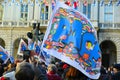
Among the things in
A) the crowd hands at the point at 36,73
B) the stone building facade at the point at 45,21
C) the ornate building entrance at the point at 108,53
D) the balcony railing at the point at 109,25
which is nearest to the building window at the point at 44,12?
the stone building facade at the point at 45,21

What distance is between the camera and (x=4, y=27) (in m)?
36.5

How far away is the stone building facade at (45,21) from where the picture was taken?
36.0 metres

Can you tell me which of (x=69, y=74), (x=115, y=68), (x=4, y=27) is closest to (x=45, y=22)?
(x=4, y=27)

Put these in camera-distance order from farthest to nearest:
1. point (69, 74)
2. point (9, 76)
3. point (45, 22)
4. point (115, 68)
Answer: point (45, 22), point (115, 68), point (69, 74), point (9, 76)

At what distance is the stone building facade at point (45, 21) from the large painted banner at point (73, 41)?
94.0 feet

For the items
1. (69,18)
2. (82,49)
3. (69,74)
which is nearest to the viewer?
(69,74)

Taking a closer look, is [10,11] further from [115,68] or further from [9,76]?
[9,76]

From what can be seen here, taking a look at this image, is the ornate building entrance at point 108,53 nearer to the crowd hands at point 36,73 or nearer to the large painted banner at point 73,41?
the crowd hands at point 36,73

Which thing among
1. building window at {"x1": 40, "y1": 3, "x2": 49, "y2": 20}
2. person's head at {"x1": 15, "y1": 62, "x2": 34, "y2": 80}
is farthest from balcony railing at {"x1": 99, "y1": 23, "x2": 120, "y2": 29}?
person's head at {"x1": 15, "y1": 62, "x2": 34, "y2": 80}

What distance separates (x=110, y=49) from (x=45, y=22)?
7.39 m

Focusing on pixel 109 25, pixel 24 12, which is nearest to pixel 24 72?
pixel 109 25

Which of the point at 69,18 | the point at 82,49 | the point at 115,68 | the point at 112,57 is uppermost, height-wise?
the point at 69,18

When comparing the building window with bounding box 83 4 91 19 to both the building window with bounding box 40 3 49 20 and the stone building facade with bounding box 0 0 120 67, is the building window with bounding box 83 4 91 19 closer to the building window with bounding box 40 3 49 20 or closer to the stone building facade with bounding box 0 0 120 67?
the stone building facade with bounding box 0 0 120 67

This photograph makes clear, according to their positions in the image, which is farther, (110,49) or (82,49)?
(110,49)
